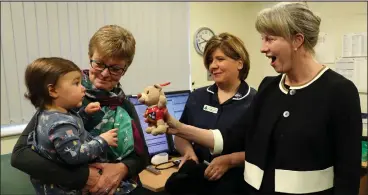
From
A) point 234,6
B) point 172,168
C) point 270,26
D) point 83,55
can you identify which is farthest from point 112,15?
point 270,26

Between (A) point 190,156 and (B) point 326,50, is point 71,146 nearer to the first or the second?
(A) point 190,156

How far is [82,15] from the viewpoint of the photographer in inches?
109

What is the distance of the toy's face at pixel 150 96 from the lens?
49.8 inches

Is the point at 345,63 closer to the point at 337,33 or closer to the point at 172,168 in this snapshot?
the point at 337,33

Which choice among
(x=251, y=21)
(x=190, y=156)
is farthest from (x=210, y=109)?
(x=251, y=21)

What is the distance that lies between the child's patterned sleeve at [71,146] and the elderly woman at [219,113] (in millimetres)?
585

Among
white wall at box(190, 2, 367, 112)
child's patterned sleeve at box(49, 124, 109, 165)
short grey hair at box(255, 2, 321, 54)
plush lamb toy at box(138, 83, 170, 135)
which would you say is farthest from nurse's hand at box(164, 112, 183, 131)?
white wall at box(190, 2, 367, 112)

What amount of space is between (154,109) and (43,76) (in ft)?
1.37

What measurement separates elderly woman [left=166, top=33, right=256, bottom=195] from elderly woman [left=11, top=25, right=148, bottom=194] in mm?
385

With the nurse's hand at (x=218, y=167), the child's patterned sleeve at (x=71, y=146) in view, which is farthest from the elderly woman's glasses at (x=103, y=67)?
the nurse's hand at (x=218, y=167)

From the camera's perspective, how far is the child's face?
1.17 metres

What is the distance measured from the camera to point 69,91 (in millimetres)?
1177

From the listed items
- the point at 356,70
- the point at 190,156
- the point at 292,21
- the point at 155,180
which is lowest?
the point at 155,180

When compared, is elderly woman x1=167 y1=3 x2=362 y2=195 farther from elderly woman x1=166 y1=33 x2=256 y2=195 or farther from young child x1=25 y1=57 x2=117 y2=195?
young child x1=25 y1=57 x2=117 y2=195
